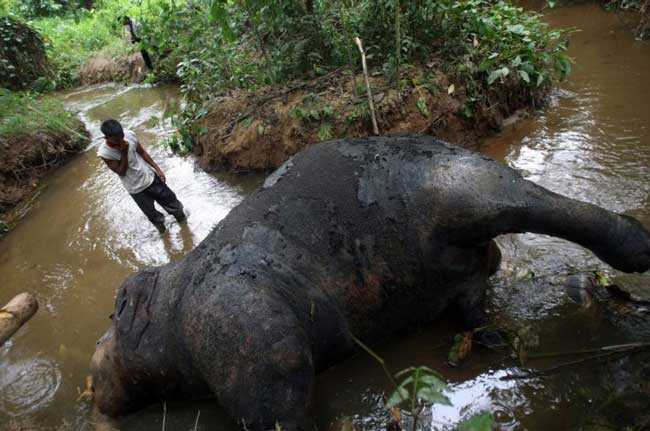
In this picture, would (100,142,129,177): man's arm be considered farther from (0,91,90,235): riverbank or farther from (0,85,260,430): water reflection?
(0,91,90,235): riverbank

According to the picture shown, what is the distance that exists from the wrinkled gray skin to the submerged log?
1.43ft

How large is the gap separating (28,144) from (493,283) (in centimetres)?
736

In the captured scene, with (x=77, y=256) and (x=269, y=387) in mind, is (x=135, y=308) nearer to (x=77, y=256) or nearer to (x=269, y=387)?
(x=269, y=387)

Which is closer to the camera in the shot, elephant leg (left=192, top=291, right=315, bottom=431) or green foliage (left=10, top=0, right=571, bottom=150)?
elephant leg (left=192, top=291, right=315, bottom=431)

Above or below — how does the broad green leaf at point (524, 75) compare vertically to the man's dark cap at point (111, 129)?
below

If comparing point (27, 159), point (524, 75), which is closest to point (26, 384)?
point (27, 159)

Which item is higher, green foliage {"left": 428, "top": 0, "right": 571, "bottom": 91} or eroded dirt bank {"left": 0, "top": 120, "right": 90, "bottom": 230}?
green foliage {"left": 428, "top": 0, "right": 571, "bottom": 91}

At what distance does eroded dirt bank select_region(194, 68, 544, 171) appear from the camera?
485cm

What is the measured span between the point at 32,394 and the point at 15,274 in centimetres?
218

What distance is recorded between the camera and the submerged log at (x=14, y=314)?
2.39m

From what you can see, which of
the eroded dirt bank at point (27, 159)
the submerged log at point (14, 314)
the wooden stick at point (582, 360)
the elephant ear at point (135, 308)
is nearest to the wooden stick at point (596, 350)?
the wooden stick at point (582, 360)

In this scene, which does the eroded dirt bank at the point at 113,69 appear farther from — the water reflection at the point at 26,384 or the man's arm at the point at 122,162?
the water reflection at the point at 26,384

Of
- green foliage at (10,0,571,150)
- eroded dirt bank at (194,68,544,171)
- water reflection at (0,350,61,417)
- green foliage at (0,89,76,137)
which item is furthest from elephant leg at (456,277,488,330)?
green foliage at (0,89,76,137)

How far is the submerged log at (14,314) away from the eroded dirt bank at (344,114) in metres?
3.14
